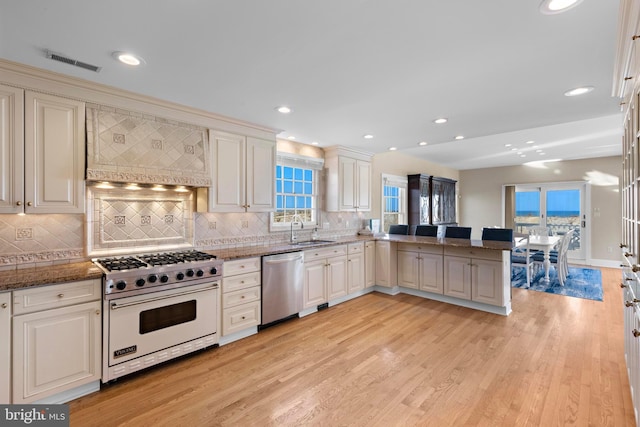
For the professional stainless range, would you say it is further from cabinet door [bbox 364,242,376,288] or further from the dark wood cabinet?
the dark wood cabinet

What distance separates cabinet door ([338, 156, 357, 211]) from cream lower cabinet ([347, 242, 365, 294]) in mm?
755

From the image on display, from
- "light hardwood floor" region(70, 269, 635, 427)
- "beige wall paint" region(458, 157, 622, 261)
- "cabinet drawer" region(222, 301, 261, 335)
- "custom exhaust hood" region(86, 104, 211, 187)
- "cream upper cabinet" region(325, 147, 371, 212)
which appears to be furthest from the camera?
"beige wall paint" region(458, 157, 622, 261)

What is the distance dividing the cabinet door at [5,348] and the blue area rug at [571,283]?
6.37 meters

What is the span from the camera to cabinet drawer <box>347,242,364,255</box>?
450 cm

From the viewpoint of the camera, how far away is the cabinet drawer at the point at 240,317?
3057mm

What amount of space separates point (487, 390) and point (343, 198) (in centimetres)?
330

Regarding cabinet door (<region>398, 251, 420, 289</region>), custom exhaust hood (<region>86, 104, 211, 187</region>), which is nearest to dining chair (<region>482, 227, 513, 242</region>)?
cabinet door (<region>398, 251, 420, 289</region>)

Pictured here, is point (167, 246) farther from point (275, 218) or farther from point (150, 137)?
point (275, 218)

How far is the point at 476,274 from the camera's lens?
3.98m

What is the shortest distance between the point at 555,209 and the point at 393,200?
4.60 metres

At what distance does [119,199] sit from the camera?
9.47 feet

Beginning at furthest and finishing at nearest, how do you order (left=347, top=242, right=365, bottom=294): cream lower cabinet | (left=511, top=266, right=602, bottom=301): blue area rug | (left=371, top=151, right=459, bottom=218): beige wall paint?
(left=371, top=151, right=459, bottom=218): beige wall paint
(left=511, top=266, right=602, bottom=301): blue area rug
(left=347, top=242, right=365, bottom=294): cream lower cabinet

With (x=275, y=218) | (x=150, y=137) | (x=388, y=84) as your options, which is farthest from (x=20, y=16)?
(x=275, y=218)

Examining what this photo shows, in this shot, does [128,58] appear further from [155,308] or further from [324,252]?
[324,252]
